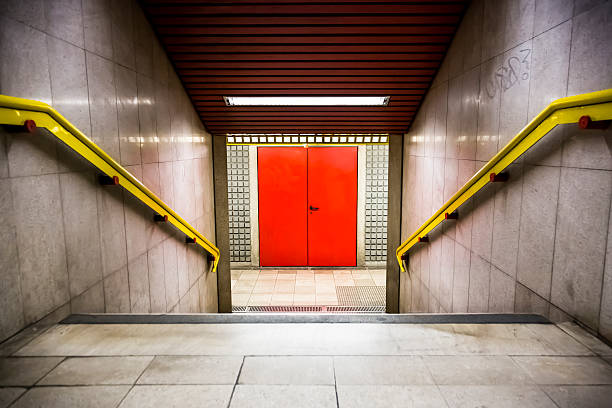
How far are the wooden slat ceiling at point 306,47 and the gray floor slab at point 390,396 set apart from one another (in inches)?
119

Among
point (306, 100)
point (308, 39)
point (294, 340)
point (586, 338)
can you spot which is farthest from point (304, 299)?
point (586, 338)

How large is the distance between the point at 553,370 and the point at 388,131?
4280 millimetres

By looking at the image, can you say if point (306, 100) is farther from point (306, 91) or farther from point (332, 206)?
point (332, 206)

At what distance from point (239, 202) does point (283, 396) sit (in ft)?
21.6

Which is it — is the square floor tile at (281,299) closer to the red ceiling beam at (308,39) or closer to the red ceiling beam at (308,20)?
the red ceiling beam at (308,39)

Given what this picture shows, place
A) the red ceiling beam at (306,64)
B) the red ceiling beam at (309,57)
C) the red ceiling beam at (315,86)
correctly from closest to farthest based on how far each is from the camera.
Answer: the red ceiling beam at (309,57), the red ceiling beam at (306,64), the red ceiling beam at (315,86)

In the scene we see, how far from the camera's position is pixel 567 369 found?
165 cm

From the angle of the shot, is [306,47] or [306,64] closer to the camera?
[306,47]

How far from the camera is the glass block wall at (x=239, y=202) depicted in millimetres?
7805

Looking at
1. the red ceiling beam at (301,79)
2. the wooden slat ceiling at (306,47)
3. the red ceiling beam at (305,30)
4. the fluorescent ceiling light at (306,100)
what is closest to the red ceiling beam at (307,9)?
the wooden slat ceiling at (306,47)

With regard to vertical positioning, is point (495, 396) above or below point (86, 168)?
below

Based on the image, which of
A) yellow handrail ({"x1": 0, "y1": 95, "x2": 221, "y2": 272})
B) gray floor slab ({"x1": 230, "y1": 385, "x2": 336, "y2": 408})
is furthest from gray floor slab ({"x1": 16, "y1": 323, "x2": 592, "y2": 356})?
yellow handrail ({"x1": 0, "y1": 95, "x2": 221, "y2": 272})

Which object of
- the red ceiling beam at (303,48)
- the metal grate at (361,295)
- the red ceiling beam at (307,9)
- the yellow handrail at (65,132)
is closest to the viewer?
the yellow handrail at (65,132)

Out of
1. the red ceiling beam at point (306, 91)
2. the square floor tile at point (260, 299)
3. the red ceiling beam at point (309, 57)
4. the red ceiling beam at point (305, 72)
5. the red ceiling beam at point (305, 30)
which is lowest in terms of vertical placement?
the square floor tile at point (260, 299)
